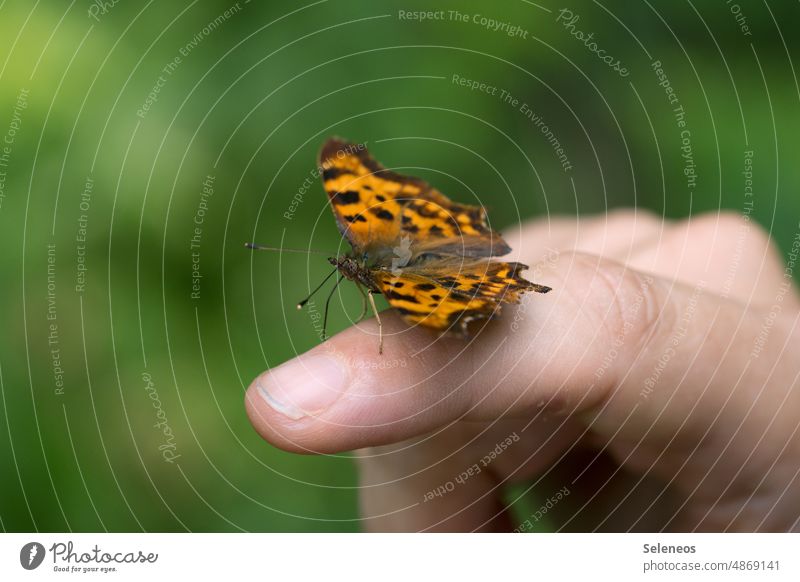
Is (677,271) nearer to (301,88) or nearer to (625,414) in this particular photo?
(625,414)

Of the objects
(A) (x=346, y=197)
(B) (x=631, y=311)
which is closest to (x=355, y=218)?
(A) (x=346, y=197)

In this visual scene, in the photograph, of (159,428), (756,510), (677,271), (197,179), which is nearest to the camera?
(756,510)

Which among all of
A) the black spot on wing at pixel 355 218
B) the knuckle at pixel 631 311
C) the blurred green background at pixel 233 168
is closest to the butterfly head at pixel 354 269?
the black spot on wing at pixel 355 218

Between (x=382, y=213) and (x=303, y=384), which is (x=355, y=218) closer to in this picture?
(x=382, y=213)

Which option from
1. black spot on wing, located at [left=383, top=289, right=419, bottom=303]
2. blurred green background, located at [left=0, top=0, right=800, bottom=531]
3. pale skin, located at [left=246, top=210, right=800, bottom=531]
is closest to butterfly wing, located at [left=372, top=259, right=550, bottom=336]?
black spot on wing, located at [left=383, top=289, right=419, bottom=303]

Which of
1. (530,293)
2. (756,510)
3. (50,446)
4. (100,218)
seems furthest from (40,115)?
Answer: (756,510)

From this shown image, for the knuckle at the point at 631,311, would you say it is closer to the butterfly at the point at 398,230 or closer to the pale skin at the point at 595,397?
the pale skin at the point at 595,397
